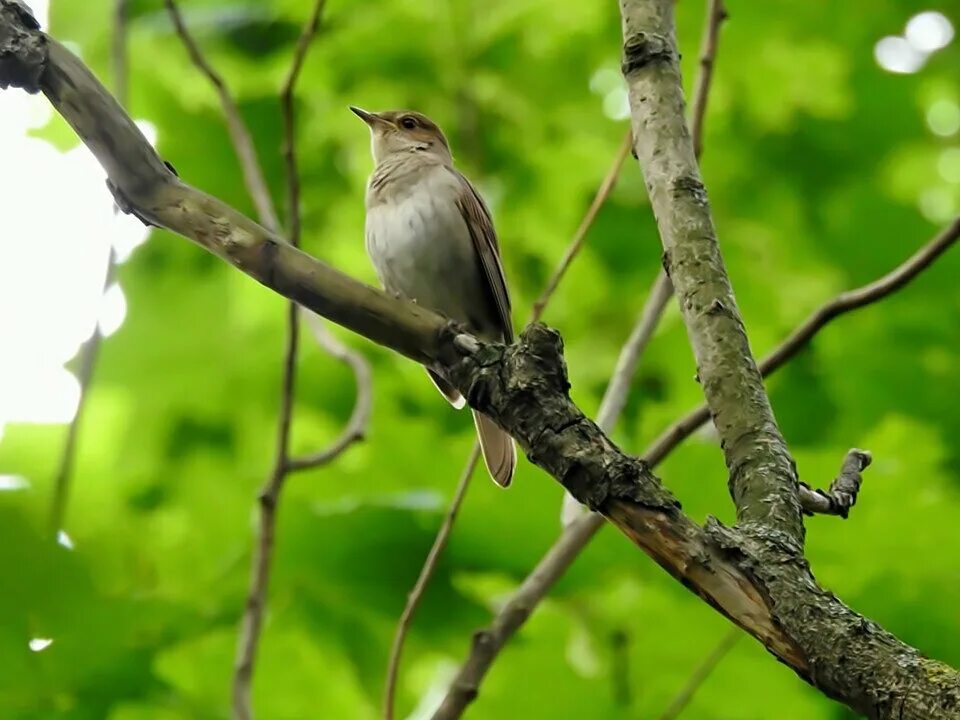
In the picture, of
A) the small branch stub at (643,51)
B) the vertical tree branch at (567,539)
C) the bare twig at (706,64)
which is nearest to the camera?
the small branch stub at (643,51)

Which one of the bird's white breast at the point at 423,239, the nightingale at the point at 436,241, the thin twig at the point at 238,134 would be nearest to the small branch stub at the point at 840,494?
the thin twig at the point at 238,134

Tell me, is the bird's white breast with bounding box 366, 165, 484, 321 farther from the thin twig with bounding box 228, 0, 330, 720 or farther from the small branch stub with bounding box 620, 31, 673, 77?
the small branch stub with bounding box 620, 31, 673, 77

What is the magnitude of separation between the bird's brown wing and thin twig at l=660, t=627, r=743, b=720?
142 cm

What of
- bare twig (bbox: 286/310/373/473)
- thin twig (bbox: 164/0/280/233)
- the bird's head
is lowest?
bare twig (bbox: 286/310/373/473)

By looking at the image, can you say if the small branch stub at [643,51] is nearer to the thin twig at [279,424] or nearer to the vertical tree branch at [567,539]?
the vertical tree branch at [567,539]

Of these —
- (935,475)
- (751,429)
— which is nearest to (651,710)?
(935,475)

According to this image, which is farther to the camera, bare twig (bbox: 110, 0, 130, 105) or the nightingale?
the nightingale

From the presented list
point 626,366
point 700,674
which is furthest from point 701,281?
point 700,674

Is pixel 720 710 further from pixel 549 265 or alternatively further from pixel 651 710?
pixel 549 265

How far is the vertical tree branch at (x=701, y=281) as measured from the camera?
1.63m

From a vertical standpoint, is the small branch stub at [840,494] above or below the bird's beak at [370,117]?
below

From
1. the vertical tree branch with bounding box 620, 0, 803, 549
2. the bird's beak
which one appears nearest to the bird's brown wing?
the bird's beak

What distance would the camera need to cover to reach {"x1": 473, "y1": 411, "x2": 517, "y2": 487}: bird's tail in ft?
10.6

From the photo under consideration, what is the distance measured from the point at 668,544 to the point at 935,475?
214cm
